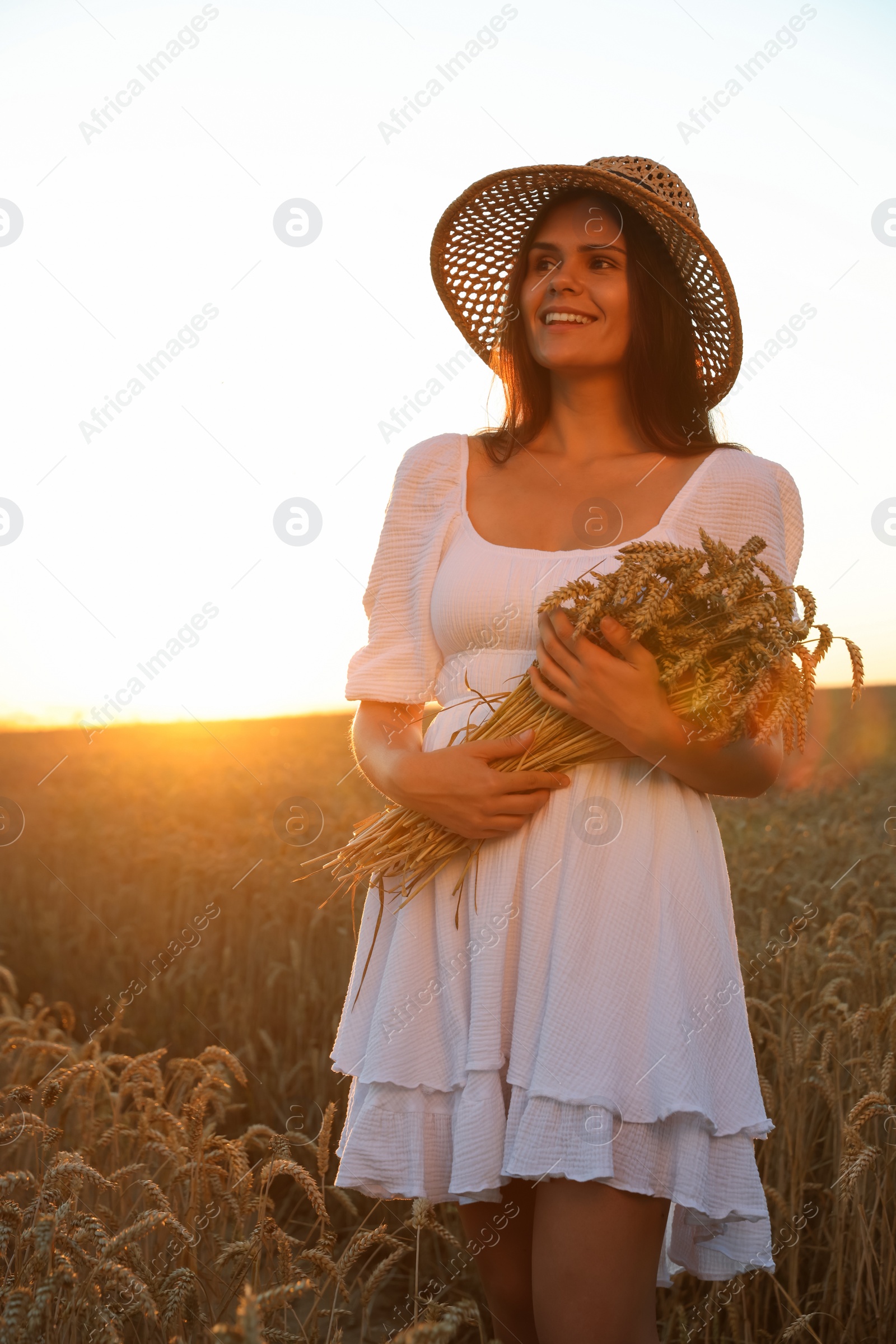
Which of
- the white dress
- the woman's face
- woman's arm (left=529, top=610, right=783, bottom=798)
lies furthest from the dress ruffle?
the woman's face

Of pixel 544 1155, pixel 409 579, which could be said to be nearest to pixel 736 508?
pixel 409 579

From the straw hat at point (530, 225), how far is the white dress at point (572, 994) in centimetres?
47

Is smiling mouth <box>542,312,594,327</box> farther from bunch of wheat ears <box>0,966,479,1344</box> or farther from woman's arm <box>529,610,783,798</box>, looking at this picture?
bunch of wheat ears <box>0,966,479,1344</box>

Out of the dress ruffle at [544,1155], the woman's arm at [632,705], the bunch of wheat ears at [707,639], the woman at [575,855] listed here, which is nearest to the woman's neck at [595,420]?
the woman at [575,855]

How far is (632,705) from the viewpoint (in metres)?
1.62

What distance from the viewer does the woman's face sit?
2082 mm

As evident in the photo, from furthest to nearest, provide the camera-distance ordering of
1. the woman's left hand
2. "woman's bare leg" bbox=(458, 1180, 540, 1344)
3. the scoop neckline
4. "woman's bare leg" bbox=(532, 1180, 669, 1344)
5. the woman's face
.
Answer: the woman's face, the scoop neckline, "woman's bare leg" bbox=(458, 1180, 540, 1344), the woman's left hand, "woman's bare leg" bbox=(532, 1180, 669, 1344)

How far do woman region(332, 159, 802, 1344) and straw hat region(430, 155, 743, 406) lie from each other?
1 cm

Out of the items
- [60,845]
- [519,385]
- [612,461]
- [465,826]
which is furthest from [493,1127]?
[60,845]

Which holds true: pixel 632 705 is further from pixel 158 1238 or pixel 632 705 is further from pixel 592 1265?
pixel 158 1238

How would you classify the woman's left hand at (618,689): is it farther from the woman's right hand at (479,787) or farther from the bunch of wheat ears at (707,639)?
the woman's right hand at (479,787)

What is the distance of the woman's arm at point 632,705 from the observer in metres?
1.62

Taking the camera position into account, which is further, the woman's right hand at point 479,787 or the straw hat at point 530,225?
the straw hat at point 530,225

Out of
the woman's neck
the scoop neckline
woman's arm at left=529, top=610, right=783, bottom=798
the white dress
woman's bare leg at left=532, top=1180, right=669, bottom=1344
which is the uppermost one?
the woman's neck
